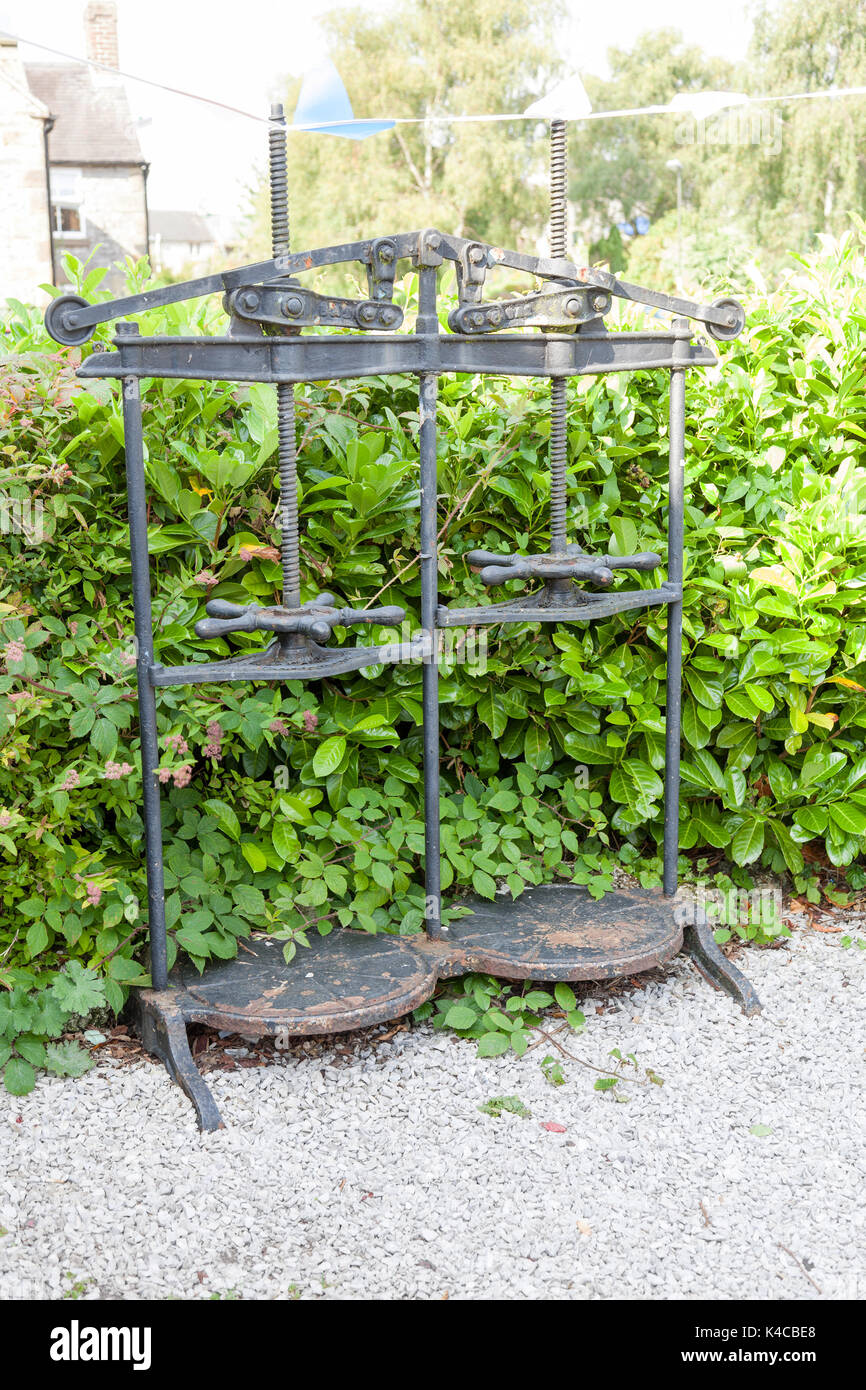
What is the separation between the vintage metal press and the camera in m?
2.44

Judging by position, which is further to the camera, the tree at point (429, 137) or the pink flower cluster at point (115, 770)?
the tree at point (429, 137)

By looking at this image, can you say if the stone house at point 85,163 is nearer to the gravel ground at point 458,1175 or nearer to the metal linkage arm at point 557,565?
the metal linkage arm at point 557,565

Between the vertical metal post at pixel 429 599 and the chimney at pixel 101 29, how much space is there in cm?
3005

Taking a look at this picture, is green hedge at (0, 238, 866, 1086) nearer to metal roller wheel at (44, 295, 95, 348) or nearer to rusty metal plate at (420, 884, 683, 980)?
rusty metal plate at (420, 884, 683, 980)

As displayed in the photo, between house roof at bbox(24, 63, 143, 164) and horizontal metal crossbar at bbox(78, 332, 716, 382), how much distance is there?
27470mm

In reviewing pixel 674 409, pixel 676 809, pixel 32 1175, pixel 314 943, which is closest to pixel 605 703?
pixel 676 809

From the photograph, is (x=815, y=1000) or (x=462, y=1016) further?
(x=815, y=1000)

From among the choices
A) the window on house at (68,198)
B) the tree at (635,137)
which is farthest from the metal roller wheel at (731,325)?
the tree at (635,137)

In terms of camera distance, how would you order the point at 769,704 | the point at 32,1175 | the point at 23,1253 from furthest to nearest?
the point at 769,704 → the point at 32,1175 → the point at 23,1253

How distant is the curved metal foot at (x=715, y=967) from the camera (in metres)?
2.94

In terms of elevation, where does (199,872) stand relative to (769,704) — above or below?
below

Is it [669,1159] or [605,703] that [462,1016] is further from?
[605,703]

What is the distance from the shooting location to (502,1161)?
2.35 metres

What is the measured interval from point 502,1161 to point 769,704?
142cm
